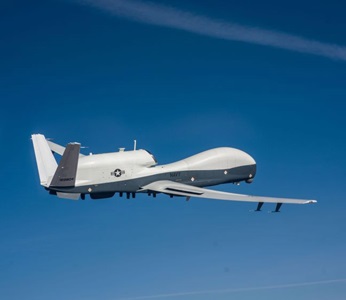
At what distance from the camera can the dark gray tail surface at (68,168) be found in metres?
92.0

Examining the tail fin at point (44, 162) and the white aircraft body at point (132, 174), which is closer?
the white aircraft body at point (132, 174)

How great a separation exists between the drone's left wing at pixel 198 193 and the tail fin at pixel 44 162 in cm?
1311

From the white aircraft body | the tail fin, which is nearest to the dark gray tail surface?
the white aircraft body

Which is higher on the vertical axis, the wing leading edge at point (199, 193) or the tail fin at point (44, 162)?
the tail fin at point (44, 162)

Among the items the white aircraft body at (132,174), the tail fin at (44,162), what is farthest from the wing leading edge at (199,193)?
the tail fin at (44,162)

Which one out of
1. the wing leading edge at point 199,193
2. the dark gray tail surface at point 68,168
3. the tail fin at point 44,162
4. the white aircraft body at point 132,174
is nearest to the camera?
the dark gray tail surface at point 68,168

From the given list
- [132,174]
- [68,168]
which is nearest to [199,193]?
[132,174]

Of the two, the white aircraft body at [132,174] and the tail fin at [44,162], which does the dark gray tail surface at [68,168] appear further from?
the tail fin at [44,162]

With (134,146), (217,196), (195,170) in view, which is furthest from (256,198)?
(134,146)

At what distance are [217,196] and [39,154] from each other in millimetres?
25506

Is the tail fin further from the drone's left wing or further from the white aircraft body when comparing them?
the drone's left wing

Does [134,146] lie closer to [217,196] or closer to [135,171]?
[135,171]

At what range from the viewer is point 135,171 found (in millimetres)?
102625

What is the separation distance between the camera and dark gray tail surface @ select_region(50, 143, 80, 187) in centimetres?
→ 9200
